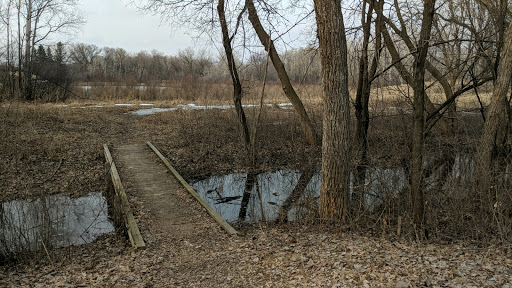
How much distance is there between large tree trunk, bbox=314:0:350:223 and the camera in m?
5.92

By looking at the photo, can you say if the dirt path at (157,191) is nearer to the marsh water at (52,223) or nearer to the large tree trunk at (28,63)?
the marsh water at (52,223)

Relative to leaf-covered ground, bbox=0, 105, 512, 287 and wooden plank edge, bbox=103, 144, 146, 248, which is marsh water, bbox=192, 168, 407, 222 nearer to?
leaf-covered ground, bbox=0, 105, 512, 287

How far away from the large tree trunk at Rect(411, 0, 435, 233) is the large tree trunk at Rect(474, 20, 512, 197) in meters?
1.73

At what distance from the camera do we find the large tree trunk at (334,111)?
5922 mm

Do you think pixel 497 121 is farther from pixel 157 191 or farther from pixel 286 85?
pixel 286 85

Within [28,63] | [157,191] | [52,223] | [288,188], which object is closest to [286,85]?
[288,188]

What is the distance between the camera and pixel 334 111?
20.0 ft

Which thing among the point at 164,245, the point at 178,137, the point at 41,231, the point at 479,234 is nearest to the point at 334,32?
the point at 479,234

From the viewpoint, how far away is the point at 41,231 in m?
5.70

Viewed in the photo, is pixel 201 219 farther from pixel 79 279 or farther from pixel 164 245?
pixel 79 279

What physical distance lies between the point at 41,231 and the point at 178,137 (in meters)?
9.62

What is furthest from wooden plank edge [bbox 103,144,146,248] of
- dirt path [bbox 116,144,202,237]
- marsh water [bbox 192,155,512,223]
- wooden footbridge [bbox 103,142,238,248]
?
marsh water [bbox 192,155,512,223]

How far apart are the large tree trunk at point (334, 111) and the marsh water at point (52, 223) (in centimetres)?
382

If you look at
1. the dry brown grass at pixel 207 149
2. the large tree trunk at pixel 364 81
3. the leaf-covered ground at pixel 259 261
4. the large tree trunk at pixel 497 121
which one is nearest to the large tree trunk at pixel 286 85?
the dry brown grass at pixel 207 149
